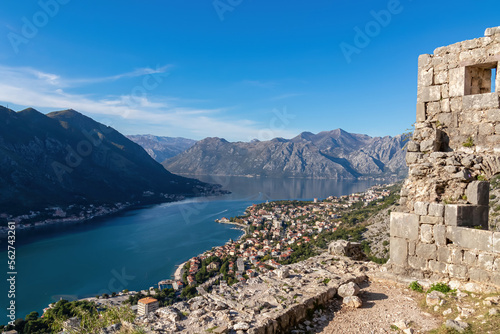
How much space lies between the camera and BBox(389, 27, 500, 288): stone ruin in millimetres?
5406

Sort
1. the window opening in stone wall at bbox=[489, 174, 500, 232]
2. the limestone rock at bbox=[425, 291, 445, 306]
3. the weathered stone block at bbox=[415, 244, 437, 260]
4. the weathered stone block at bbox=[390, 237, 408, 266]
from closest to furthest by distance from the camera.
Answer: the limestone rock at bbox=[425, 291, 445, 306] → the weathered stone block at bbox=[415, 244, 437, 260] → the weathered stone block at bbox=[390, 237, 408, 266] → the window opening in stone wall at bbox=[489, 174, 500, 232]

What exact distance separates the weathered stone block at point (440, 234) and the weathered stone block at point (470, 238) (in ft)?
A: 0.21

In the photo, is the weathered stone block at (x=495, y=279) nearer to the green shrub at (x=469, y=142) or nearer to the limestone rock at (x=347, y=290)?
the limestone rock at (x=347, y=290)

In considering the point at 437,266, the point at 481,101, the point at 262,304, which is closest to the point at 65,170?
the point at 262,304

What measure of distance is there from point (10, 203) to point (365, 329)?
249ft

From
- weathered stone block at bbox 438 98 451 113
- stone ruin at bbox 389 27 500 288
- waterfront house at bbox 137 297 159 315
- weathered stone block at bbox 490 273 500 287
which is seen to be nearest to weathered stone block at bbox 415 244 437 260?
stone ruin at bbox 389 27 500 288

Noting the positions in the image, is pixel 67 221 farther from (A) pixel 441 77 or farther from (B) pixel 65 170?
(A) pixel 441 77

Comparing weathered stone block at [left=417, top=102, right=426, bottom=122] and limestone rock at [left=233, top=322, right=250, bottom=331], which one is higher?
weathered stone block at [left=417, top=102, right=426, bottom=122]

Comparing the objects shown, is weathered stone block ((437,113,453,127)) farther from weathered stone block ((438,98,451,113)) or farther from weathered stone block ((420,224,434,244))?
weathered stone block ((420,224,434,244))

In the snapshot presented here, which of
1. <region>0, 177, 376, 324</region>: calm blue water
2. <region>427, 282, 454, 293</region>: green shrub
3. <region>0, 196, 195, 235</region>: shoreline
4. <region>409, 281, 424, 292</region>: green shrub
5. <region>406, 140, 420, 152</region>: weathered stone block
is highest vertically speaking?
<region>406, 140, 420, 152</region>: weathered stone block

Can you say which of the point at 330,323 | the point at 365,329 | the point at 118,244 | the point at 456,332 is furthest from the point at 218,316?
the point at 118,244

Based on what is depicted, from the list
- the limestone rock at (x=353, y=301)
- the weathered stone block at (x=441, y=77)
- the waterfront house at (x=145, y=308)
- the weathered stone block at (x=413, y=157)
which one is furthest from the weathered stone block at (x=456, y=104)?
the waterfront house at (x=145, y=308)

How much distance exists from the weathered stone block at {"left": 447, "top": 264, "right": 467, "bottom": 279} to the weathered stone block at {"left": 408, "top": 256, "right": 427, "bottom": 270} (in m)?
0.41

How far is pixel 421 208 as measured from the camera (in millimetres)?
5906
